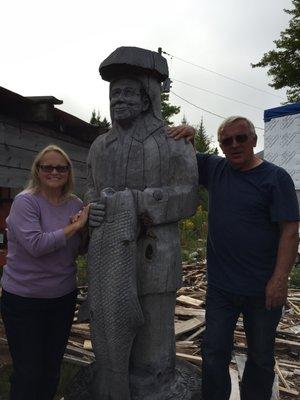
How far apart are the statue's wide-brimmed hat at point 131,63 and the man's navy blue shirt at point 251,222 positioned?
32.7 inches

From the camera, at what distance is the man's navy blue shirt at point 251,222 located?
2518 millimetres

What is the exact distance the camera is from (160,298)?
2.65 meters

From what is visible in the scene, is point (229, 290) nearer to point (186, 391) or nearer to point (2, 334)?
point (186, 391)

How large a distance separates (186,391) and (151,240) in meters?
1.04

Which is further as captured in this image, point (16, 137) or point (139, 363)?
point (16, 137)

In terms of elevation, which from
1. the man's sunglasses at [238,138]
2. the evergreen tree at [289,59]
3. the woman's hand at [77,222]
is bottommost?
the woman's hand at [77,222]

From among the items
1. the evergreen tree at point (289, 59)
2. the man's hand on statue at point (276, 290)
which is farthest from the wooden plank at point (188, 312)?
the evergreen tree at point (289, 59)

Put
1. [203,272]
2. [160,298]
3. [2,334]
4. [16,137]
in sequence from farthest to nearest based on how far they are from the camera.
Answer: [203,272]
[16,137]
[2,334]
[160,298]

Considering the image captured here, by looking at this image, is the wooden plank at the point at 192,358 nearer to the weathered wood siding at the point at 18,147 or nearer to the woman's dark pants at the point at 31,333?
the woman's dark pants at the point at 31,333

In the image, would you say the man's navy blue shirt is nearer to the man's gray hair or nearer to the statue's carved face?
the man's gray hair

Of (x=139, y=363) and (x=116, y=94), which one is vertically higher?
(x=116, y=94)

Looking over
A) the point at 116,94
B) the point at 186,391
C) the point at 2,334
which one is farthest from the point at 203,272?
the point at 116,94

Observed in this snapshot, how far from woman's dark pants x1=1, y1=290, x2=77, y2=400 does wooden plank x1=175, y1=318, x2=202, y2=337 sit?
8.41ft

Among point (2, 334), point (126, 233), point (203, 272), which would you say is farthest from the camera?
point (203, 272)
